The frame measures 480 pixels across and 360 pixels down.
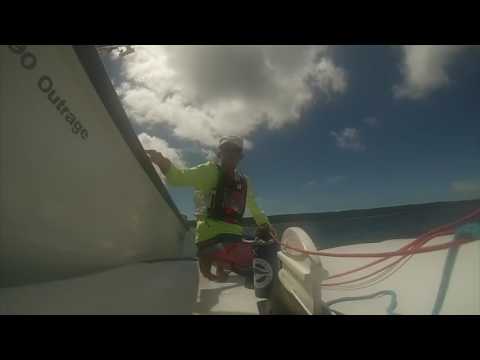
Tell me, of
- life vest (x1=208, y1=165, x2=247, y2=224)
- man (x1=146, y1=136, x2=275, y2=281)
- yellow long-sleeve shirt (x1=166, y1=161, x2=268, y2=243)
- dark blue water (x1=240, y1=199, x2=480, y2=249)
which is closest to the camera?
yellow long-sleeve shirt (x1=166, y1=161, x2=268, y2=243)

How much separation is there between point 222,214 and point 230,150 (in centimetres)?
68

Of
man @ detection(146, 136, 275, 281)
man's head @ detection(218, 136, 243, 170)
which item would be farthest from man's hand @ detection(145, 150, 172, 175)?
man's head @ detection(218, 136, 243, 170)

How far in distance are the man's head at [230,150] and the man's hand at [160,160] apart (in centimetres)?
58

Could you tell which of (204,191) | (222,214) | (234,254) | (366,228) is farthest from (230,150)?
(366,228)

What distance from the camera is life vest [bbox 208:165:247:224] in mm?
2758

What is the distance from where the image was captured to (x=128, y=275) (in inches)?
96.6

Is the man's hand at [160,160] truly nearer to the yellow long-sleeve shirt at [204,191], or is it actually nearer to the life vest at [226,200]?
the yellow long-sleeve shirt at [204,191]

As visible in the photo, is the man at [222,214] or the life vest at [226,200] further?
the life vest at [226,200]

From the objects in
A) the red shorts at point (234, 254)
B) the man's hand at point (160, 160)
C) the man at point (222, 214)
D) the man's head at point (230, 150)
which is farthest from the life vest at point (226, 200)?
the man's hand at point (160, 160)

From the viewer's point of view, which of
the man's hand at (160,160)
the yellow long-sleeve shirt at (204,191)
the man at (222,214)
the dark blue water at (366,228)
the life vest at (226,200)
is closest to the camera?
the man's hand at (160,160)

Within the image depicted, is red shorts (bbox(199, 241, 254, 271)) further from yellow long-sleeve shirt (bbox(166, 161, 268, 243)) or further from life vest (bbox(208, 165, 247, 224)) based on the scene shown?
life vest (bbox(208, 165, 247, 224))

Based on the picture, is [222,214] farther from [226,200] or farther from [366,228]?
[366,228]

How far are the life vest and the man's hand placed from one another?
0.61 metres

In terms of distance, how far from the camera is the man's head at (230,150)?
269cm
